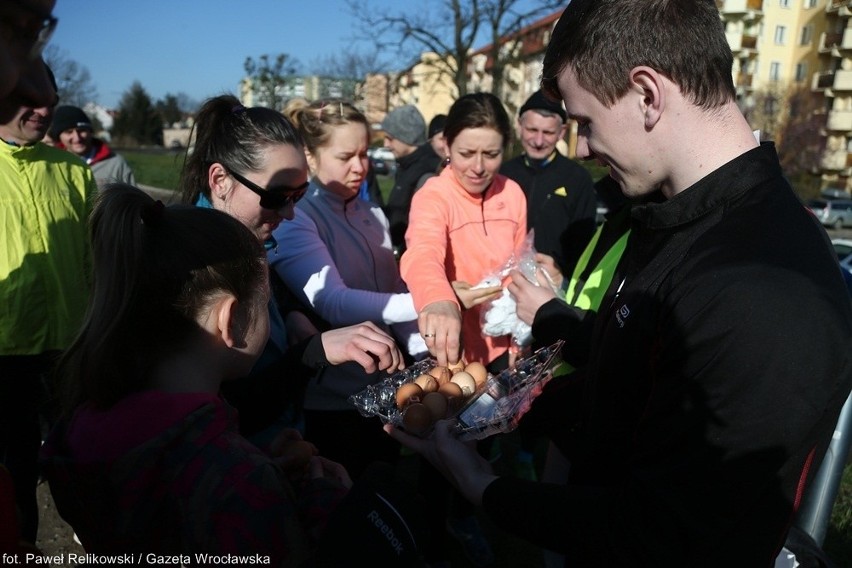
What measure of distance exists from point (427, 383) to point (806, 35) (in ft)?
203

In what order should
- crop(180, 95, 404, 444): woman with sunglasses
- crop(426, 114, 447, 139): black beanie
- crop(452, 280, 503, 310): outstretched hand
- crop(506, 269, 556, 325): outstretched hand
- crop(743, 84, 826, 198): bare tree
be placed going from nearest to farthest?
crop(180, 95, 404, 444): woman with sunglasses → crop(506, 269, 556, 325): outstretched hand → crop(452, 280, 503, 310): outstretched hand → crop(426, 114, 447, 139): black beanie → crop(743, 84, 826, 198): bare tree

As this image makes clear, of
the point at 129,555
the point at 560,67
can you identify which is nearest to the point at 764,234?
the point at 560,67

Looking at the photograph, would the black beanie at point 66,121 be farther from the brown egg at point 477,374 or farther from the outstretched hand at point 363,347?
the brown egg at point 477,374

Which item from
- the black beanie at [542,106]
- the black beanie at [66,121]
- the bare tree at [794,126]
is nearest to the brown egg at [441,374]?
the black beanie at [542,106]

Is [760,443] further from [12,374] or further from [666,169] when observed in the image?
[12,374]

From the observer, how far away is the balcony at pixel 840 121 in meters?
45.9

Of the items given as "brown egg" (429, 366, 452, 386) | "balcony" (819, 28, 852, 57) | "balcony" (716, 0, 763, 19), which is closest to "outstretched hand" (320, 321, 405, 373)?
"brown egg" (429, 366, 452, 386)

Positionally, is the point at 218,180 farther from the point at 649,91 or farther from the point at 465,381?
the point at 649,91

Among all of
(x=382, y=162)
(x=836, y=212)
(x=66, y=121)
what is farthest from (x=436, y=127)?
(x=836, y=212)

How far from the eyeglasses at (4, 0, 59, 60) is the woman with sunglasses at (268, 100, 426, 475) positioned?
1487 millimetres

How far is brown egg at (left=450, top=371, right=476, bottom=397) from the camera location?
7.60 ft

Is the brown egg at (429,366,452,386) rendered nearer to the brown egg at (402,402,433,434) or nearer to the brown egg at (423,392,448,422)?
the brown egg at (423,392,448,422)

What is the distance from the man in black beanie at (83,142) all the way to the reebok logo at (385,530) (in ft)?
17.9

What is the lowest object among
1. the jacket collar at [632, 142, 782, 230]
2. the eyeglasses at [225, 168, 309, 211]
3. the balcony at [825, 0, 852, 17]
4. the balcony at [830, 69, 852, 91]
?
the eyeglasses at [225, 168, 309, 211]
